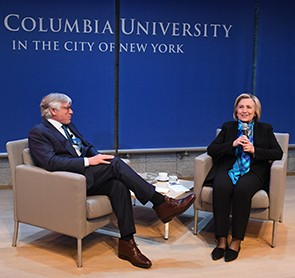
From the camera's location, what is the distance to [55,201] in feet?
10.8

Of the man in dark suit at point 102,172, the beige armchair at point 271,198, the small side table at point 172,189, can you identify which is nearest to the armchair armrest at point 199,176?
the beige armchair at point 271,198

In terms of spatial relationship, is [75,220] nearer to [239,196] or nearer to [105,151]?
[239,196]

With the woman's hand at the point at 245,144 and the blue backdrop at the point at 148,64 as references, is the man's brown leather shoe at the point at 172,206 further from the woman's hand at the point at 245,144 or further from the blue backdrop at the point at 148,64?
the blue backdrop at the point at 148,64

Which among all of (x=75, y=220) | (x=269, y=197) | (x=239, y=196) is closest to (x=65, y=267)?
(x=75, y=220)

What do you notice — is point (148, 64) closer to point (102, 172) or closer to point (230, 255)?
point (102, 172)

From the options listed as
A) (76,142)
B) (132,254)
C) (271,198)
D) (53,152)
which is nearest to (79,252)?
(132,254)

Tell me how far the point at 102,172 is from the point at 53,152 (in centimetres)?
38

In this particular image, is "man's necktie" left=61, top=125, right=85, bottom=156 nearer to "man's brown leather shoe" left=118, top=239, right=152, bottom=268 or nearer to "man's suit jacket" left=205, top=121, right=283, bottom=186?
"man's brown leather shoe" left=118, top=239, right=152, bottom=268

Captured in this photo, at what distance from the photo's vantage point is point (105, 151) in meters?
5.30

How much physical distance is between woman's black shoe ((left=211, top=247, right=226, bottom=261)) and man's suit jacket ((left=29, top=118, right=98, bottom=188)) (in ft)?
3.39

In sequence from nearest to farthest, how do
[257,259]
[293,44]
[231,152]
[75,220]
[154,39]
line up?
1. [75,220]
2. [257,259]
3. [231,152]
4. [154,39]
5. [293,44]

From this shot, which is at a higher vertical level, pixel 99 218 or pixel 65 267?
pixel 99 218

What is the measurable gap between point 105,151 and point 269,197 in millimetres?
2256

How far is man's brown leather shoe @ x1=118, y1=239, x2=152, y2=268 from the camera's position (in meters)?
3.26
